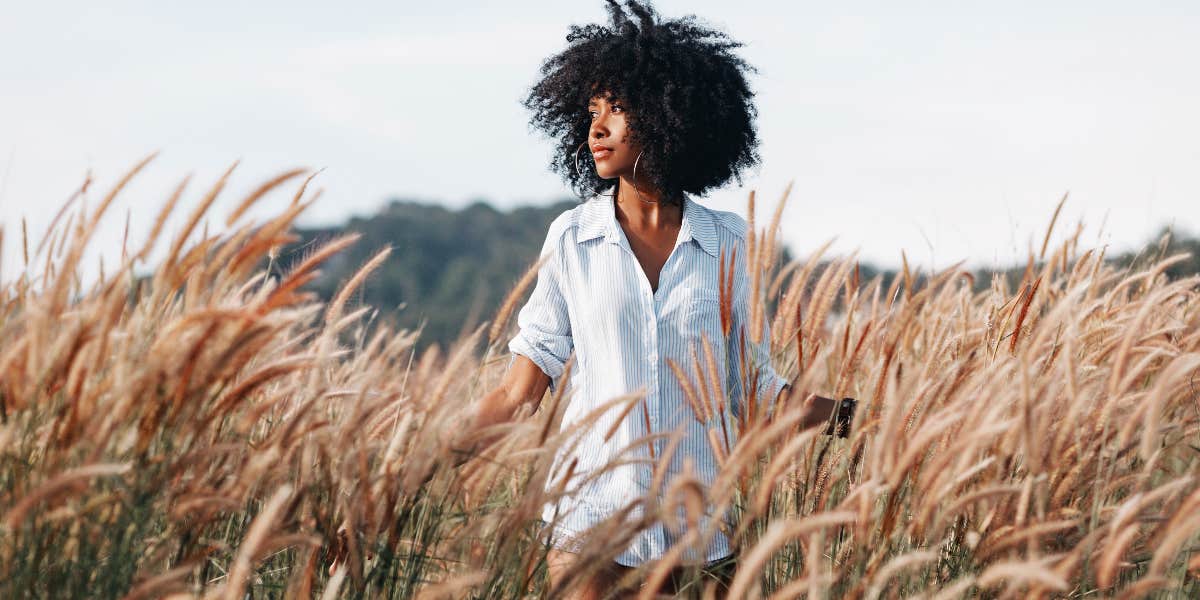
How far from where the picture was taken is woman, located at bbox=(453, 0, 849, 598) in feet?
7.07

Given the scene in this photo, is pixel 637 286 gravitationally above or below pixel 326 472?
above

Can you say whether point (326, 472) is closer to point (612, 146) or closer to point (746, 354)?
point (746, 354)

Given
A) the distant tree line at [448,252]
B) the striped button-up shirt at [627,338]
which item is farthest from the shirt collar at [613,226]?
the distant tree line at [448,252]

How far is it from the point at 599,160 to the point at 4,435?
1.44m

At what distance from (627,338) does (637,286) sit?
0.12m

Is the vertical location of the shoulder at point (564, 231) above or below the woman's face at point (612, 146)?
below

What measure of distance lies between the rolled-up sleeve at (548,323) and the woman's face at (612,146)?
0.67ft

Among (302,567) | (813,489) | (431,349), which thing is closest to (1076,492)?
(813,489)

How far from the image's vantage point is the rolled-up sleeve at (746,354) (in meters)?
1.92

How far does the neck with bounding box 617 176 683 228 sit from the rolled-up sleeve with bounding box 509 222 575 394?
7.4 inches

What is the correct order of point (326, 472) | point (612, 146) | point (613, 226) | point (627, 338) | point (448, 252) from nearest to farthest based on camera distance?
point (326, 472), point (627, 338), point (613, 226), point (612, 146), point (448, 252)

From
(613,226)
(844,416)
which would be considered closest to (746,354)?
(844,416)

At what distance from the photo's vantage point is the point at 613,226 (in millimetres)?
2340

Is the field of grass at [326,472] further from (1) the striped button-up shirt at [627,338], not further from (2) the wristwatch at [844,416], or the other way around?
(1) the striped button-up shirt at [627,338]
